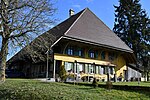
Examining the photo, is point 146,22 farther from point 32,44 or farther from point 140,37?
point 32,44

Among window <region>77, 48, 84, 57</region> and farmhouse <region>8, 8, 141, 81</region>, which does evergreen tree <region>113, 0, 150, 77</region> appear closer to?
farmhouse <region>8, 8, 141, 81</region>

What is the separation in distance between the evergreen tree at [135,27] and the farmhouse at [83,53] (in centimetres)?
1009

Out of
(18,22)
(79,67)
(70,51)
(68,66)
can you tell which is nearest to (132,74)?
(79,67)

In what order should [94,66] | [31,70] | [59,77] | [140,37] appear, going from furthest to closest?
[140,37]
[31,70]
[94,66]
[59,77]

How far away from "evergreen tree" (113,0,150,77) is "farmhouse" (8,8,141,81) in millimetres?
10090

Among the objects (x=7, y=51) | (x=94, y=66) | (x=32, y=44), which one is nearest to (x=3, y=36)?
(x=7, y=51)

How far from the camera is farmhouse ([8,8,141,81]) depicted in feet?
85.9

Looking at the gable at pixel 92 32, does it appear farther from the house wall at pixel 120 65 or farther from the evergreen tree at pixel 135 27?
the evergreen tree at pixel 135 27

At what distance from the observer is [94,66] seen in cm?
3016

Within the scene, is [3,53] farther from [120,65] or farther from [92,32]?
[120,65]

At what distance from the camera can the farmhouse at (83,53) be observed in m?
26.2

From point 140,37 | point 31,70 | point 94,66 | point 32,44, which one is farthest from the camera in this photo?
point 140,37

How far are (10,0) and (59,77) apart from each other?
32.1ft

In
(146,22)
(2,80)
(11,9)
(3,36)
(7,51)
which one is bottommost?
(2,80)
